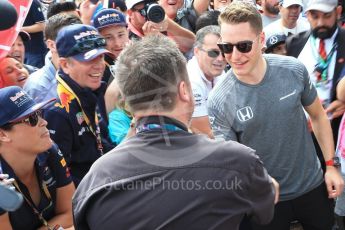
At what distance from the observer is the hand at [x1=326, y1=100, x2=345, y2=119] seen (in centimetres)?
331

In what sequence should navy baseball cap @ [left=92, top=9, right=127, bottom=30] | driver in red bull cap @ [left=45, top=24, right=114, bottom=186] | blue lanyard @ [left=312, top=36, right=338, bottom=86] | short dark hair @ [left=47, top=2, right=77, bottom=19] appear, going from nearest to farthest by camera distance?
driver in red bull cap @ [left=45, top=24, right=114, bottom=186]
blue lanyard @ [left=312, top=36, right=338, bottom=86]
navy baseball cap @ [left=92, top=9, right=127, bottom=30]
short dark hair @ [left=47, top=2, right=77, bottom=19]

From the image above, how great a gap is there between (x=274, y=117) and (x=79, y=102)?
3.88ft

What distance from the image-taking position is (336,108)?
333cm

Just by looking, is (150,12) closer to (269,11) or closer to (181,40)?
(181,40)

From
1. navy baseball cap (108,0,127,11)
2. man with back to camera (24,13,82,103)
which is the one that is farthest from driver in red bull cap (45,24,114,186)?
navy baseball cap (108,0,127,11)

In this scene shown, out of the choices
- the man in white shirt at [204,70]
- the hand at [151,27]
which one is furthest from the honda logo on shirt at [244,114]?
the hand at [151,27]

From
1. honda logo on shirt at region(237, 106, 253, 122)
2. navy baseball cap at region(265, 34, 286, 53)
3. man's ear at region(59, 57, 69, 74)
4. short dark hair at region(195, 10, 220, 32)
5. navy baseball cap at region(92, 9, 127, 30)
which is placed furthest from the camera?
short dark hair at region(195, 10, 220, 32)

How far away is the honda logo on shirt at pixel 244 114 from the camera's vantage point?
253cm

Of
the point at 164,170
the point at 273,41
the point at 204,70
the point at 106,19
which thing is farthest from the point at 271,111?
the point at 106,19

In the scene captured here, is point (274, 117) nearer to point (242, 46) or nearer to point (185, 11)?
point (242, 46)

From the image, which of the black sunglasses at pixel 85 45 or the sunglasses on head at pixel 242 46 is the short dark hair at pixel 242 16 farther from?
the black sunglasses at pixel 85 45

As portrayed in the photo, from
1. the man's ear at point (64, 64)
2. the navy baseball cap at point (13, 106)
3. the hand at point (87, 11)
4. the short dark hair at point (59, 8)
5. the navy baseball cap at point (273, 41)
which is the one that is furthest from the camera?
the hand at point (87, 11)

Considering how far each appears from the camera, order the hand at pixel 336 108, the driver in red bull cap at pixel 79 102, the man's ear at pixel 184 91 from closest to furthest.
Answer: the man's ear at pixel 184 91 < the driver in red bull cap at pixel 79 102 < the hand at pixel 336 108

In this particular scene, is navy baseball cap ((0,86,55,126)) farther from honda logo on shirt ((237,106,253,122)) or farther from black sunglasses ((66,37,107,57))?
honda logo on shirt ((237,106,253,122))
